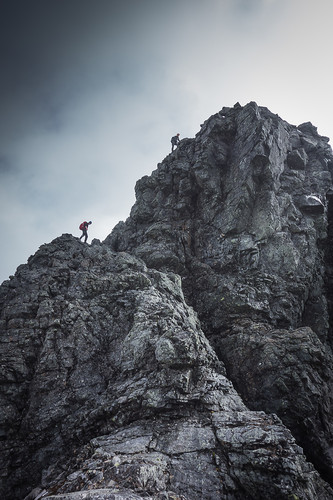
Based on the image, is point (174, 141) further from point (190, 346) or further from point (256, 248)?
point (190, 346)

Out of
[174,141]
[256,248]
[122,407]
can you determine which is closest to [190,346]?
[122,407]


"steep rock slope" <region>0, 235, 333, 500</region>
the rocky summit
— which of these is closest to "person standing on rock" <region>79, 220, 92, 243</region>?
the rocky summit

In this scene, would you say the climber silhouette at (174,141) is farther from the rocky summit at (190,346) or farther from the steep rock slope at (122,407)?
the steep rock slope at (122,407)

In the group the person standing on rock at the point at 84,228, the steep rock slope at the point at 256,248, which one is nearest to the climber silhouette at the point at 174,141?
the steep rock slope at the point at 256,248

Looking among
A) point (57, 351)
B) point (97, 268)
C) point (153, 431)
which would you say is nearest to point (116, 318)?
point (57, 351)

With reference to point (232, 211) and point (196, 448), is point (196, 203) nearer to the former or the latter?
point (232, 211)

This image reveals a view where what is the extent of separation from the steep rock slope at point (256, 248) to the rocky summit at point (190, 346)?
0.54 ft

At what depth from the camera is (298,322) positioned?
1083 inches

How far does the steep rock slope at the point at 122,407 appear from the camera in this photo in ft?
35.4

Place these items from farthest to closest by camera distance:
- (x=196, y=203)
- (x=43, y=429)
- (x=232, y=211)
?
(x=196, y=203) < (x=232, y=211) < (x=43, y=429)

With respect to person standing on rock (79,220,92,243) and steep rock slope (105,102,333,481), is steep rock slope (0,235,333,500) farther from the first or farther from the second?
person standing on rock (79,220,92,243)

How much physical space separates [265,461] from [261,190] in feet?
102

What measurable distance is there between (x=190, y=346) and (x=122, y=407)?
234 inches

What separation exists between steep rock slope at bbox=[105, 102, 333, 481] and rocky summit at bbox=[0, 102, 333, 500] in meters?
0.16
